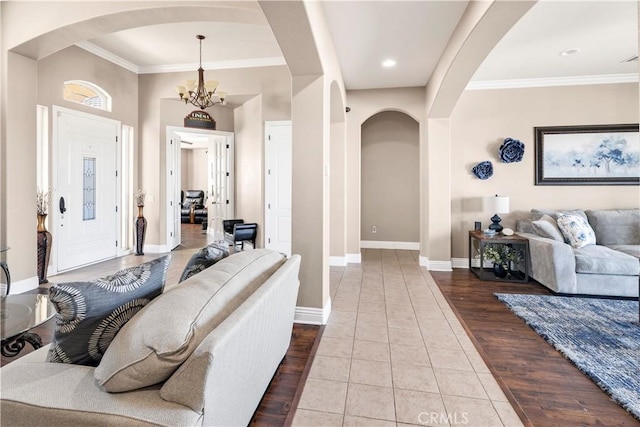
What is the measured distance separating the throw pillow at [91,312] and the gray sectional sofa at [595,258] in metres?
4.19

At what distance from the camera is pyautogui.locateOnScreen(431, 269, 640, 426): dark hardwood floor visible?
1.76m

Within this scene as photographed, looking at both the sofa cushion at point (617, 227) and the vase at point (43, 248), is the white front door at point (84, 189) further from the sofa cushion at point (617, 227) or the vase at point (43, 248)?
the sofa cushion at point (617, 227)

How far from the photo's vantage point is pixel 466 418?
173cm

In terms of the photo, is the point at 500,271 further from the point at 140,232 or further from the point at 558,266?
the point at 140,232

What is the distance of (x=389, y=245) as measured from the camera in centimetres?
671

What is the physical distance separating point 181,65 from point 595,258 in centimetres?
649

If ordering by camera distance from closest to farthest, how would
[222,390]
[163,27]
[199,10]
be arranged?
[222,390] → [199,10] → [163,27]

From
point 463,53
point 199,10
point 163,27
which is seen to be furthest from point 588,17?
point 163,27

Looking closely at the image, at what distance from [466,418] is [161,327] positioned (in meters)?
1.63

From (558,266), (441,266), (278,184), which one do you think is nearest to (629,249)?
(558,266)

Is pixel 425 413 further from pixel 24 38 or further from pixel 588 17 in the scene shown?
pixel 24 38

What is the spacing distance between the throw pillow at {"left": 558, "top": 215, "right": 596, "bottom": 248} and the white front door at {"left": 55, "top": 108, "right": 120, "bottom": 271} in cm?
669

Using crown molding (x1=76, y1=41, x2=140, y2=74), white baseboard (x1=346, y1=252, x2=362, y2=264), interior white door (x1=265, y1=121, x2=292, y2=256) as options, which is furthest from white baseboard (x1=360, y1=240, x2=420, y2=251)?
crown molding (x1=76, y1=41, x2=140, y2=74)

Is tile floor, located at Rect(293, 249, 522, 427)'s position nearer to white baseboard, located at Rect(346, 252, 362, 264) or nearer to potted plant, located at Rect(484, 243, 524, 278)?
potted plant, located at Rect(484, 243, 524, 278)
